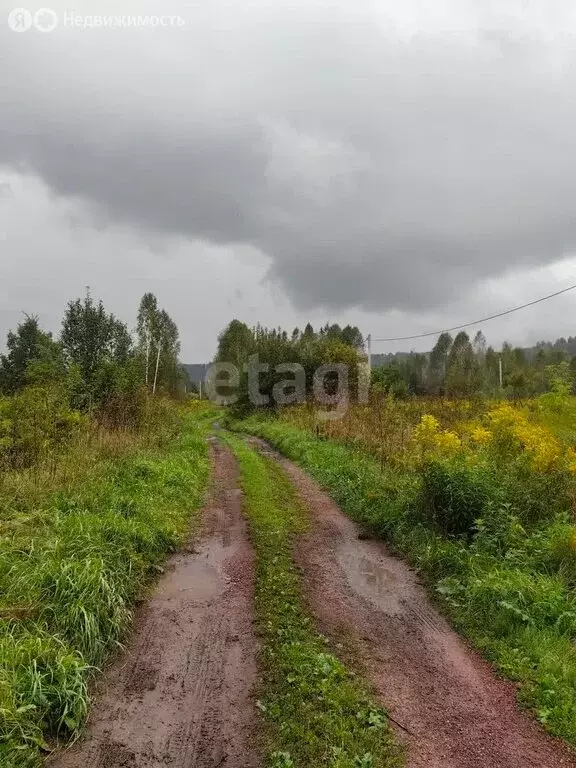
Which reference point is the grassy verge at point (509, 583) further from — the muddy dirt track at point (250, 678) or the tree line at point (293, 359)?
the tree line at point (293, 359)

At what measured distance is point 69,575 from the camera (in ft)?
17.6

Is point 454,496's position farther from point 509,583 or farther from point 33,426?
point 33,426

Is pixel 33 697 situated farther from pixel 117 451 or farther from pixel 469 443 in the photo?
pixel 469 443

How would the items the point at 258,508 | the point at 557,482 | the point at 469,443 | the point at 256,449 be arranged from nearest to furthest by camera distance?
the point at 557,482 < the point at 258,508 < the point at 469,443 < the point at 256,449

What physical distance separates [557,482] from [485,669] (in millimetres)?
4108

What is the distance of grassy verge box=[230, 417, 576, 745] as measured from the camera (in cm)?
448

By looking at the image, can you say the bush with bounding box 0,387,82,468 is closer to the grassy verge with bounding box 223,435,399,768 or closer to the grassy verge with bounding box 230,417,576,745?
the grassy verge with bounding box 223,435,399,768

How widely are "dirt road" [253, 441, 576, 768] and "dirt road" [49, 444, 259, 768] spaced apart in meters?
1.02

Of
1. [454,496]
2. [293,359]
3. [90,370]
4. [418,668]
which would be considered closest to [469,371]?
[293,359]

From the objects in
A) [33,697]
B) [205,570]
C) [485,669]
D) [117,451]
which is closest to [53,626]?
[33,697]

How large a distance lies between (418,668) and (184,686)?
218 cm

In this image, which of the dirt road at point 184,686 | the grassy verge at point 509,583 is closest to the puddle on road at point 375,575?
the grassy verge at point 509,583

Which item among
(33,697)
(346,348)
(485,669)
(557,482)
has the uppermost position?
(346,348)

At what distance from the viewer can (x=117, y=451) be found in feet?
37.4
